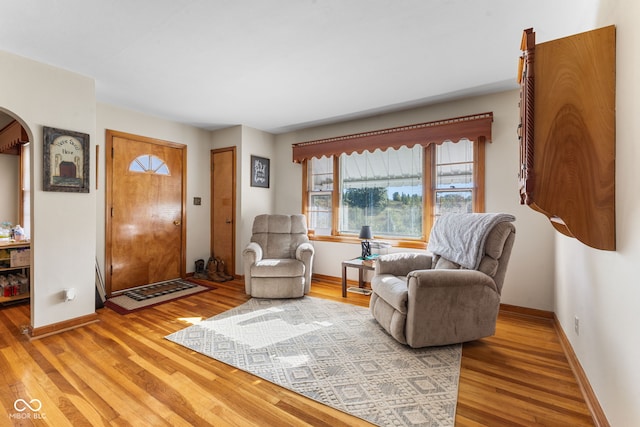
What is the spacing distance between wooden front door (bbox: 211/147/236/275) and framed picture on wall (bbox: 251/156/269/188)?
287mm

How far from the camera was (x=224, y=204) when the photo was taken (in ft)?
15.2

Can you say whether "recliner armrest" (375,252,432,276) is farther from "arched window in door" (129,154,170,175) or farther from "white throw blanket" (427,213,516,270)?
"arched window in door" (129,154,170,175)

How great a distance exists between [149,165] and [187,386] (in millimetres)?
3203

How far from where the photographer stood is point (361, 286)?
3.97 m

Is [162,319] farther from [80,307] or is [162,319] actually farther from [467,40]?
[467,40]

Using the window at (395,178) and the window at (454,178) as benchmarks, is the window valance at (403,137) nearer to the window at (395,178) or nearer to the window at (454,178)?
the window at (395,178)

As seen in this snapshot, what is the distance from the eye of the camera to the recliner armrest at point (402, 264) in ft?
9.71

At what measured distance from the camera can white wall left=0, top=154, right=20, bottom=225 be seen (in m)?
4.23

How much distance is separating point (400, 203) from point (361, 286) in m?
1.23

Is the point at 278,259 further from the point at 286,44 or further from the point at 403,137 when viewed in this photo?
the point at 286,44

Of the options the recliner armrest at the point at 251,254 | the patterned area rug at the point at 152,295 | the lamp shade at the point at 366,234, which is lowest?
the patterned area rug at the point at 152,295

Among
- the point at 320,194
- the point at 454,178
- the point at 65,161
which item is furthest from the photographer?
the point at 320,194

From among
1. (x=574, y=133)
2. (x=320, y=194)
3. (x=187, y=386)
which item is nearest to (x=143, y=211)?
(x=320, y=194)

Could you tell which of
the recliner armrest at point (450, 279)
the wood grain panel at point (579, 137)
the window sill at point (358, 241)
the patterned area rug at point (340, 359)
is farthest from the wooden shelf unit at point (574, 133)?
the window sill at point (358, 241)
